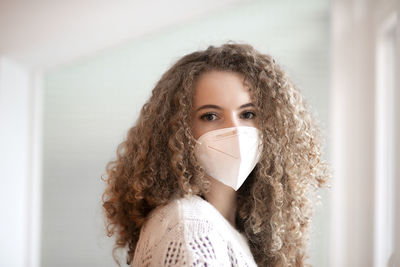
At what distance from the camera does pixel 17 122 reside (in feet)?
6.01

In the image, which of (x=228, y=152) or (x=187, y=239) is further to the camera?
(x=228, y=152)

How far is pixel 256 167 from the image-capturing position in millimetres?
1372

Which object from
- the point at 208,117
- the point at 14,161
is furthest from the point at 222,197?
the point at 14,161

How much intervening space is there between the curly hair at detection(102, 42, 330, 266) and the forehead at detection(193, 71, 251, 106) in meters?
0.02

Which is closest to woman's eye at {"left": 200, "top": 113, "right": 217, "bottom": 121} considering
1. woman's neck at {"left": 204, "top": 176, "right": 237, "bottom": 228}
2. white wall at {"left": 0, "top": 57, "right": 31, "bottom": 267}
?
woman's neck at {"left": 204, "top": 176, "right": 237, "bottom": 228}

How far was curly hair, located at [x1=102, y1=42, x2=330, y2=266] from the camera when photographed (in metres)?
1.21

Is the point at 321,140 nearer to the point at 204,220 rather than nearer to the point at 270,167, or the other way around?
the point at 270,167

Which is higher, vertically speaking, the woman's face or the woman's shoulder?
the woman's face

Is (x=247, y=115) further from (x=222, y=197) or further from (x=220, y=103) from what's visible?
(x=222, y=197)

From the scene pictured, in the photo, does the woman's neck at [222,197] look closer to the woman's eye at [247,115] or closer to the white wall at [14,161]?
the woman's eye at [247,115]

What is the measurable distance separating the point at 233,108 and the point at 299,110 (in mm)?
307

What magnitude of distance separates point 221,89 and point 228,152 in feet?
0.65

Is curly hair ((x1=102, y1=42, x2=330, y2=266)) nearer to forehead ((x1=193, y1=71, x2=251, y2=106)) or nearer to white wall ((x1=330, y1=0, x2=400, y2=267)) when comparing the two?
forehead ((x1=193, y1=71, x2=251, y2=106))

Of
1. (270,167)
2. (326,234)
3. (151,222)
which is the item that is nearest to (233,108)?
(270,167)
